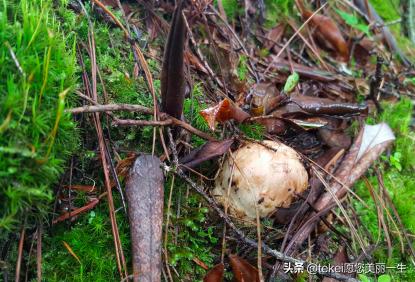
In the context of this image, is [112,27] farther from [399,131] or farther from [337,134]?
[399,131]

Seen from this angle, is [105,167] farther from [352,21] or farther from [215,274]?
[352,21]

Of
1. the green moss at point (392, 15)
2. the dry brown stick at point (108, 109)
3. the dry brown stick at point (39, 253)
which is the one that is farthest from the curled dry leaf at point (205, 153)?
the green moss at point (392, 15)

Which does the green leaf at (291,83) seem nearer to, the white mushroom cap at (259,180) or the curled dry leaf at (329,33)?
the white mushroom cap at (259,180)

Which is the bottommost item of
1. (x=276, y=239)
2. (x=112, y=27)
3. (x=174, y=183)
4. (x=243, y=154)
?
(x=276, y=239)

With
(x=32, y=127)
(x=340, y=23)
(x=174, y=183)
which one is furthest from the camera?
(x=340, y=23)

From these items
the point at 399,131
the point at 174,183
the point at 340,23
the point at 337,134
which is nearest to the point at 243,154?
the point at 174,183

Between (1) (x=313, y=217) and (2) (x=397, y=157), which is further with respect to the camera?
(2) (x=397, y=157)
